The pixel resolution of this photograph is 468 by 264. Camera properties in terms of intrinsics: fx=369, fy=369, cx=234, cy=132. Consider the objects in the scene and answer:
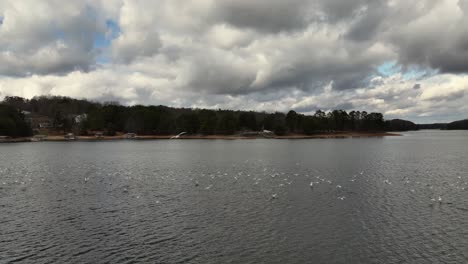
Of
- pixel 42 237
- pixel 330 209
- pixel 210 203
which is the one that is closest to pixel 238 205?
pixel 210 203

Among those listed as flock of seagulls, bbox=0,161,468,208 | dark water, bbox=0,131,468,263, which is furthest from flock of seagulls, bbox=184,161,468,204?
dark water, bbox=0,131,468,263

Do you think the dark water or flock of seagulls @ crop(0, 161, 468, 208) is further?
flock of seagulls @ crop(0, 161, 468, 208)

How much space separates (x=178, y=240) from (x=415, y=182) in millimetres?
34619

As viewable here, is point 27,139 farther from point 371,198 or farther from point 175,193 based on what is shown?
point 371,198

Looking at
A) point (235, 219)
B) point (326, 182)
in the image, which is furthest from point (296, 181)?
point (235, 219)

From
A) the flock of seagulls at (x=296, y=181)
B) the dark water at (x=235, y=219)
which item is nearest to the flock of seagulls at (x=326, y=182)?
the flock of seagulls at (x=296, y=181)

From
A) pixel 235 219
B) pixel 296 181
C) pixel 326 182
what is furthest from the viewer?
pixel 296 181

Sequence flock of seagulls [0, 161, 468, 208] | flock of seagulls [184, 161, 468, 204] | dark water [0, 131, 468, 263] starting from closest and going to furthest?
dark water [0, 131, 468, 263], flock of seagulls [184, 161, 468, 204], flock of seagulls [0, 161, 468, 208]

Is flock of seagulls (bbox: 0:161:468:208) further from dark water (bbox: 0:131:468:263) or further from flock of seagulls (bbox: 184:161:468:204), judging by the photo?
dark water (bbox: 0:131:468:263)

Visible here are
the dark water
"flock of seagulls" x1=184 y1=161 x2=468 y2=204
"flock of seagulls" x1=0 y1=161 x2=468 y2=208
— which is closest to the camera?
the dark water

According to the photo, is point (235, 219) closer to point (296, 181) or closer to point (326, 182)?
point (296, 181)

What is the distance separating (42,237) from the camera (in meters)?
24.7

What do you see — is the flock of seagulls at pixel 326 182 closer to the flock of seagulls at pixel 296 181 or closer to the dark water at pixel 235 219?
the flock of seagulls at pixel 296 181

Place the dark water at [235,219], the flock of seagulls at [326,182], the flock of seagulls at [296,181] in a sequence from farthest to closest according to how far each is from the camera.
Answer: the flock of seagulls at [296,181]
the flock of seagulls at [326,182]
the dark water at [235,219]
